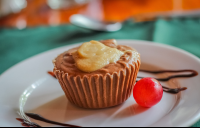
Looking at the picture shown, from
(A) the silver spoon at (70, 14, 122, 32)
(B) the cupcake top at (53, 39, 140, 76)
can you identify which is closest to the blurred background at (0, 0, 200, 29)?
(A) the silver spoon at (70, 14, 122, 32)

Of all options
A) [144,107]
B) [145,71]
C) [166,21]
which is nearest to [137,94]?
[144,107]

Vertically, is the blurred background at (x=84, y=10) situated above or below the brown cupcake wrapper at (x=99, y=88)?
above

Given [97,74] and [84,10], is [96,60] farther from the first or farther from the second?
[84,10]

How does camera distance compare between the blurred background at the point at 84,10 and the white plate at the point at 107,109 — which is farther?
the blurred background at the point at 84,10

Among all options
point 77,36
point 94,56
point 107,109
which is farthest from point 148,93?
point 77,36

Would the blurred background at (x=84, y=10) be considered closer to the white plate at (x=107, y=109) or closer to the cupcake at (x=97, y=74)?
the white plate at (x=107, y=109)

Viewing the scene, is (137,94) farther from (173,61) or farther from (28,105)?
(28,105)

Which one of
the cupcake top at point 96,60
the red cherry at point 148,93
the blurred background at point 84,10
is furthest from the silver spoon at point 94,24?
the red cherry at point 148,93
